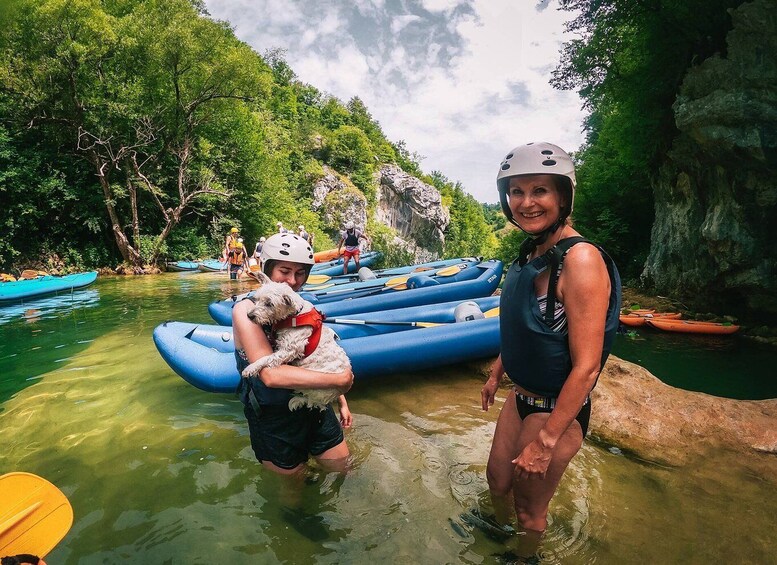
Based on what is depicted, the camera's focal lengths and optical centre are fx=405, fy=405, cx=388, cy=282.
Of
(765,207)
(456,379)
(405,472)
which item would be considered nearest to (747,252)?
(765,207)

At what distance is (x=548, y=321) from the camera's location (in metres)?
1.44

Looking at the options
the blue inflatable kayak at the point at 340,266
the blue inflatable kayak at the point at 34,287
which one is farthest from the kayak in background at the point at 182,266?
the blue inflatable kayak at the point at 340,266

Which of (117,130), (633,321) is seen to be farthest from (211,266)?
(633,321)

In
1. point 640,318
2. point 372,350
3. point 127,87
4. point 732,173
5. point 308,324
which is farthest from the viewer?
point 127,87

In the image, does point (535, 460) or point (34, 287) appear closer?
point (535, 460)

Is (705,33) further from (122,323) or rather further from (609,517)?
(122,323)

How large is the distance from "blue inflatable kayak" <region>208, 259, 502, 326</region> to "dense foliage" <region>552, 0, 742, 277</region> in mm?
5815

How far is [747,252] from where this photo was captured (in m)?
7.00

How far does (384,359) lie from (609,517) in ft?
7.06

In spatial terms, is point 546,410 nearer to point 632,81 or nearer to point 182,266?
point 632,81

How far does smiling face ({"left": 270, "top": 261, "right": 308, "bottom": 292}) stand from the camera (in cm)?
190

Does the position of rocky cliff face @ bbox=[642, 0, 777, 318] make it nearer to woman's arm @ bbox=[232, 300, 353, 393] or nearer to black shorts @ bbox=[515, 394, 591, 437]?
black shorts @ bbox=[515, 394, 591, 437]

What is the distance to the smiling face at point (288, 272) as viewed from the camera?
190 cm

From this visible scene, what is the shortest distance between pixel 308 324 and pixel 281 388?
298 mm
